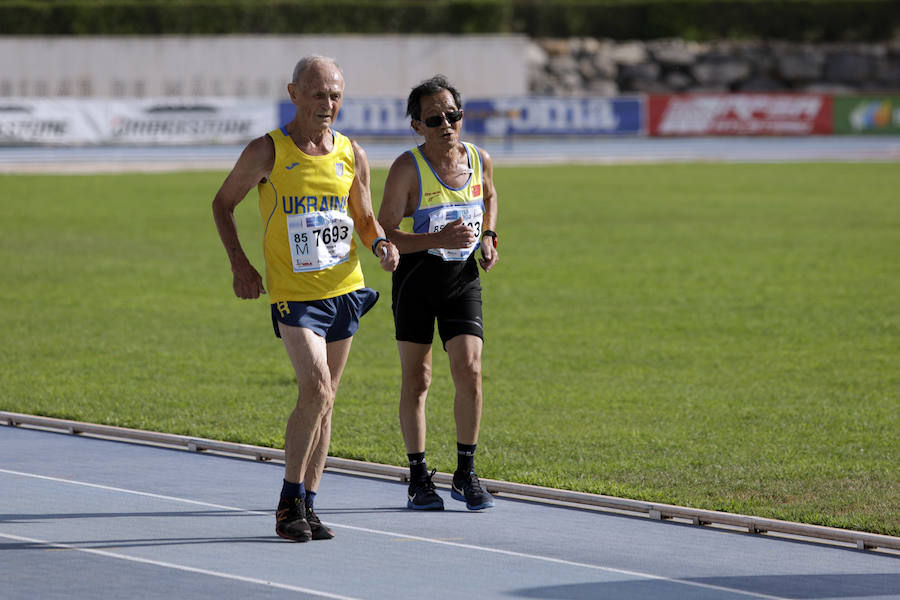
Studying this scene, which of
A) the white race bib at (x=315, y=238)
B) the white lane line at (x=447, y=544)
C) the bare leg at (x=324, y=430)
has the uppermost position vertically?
the white race bib at (x=315, y=238)

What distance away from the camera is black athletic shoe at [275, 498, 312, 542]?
18.7 ft

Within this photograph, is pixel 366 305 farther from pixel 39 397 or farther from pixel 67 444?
pixel 39 397

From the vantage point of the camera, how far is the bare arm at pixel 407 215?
6234mm

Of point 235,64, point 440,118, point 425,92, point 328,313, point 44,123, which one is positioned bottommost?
point 328,313

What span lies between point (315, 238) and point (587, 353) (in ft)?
19.7

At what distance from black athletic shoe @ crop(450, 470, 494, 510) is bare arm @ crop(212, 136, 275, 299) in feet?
4.74

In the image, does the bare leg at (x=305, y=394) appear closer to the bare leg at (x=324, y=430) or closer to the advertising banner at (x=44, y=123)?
the bare leg at (x=324, y=430)

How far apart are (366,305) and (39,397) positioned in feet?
13.5

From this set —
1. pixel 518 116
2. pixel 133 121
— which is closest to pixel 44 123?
pixel 133 121

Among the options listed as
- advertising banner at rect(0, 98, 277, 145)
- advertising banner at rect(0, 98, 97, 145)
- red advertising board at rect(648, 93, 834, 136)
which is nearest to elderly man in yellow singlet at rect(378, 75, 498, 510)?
advertising banner at rect(0, 98, 277, 145)

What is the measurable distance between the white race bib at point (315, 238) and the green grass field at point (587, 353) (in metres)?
1.94

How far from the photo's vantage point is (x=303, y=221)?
5734mm

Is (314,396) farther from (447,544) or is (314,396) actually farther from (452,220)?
(452,220)

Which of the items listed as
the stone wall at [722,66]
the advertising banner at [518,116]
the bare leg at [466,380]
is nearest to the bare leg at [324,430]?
the bare leg at [466,380]
